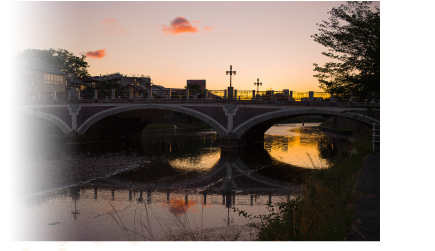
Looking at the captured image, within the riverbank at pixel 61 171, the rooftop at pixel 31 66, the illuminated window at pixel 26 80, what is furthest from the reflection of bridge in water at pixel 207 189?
the rooftop at pixel 31 66

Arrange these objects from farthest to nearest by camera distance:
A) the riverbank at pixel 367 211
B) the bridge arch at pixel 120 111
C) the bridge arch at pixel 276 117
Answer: the bridge arch at pixel 120 111 → the bridge arch at pixel 276 117 → the riverbank at pixel 367 211

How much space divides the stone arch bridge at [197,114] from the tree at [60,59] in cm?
3264

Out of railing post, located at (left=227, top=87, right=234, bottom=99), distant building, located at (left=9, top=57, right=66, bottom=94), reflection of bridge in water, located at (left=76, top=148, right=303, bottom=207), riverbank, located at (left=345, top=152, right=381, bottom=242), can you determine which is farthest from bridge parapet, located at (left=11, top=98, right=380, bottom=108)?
riverbank, located at (left=345, top=152, right=381, bottom=242)

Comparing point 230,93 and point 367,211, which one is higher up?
point 230,93

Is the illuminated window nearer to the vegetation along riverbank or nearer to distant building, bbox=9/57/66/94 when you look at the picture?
distant building, bbox=9/57/66/94

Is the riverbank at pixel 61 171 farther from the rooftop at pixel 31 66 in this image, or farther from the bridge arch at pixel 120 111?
the rooftop at pixel 31 66

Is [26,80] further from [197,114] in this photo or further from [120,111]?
[197,114]

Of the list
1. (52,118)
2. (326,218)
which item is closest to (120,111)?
(52,118)

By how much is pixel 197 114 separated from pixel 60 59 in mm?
47199

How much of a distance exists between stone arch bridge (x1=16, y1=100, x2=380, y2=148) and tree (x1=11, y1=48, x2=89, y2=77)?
32636 mm

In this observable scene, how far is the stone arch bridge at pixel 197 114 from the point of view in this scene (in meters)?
25.7

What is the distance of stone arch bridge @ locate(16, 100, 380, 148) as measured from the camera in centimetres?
2575

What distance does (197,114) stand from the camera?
2858cm

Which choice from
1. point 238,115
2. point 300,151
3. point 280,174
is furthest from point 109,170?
point 300,151
